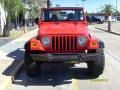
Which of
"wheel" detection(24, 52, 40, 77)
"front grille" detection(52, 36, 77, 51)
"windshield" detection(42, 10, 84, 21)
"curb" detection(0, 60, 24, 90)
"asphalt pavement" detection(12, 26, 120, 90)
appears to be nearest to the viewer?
"curb" detection(0, 60, 24, 90)

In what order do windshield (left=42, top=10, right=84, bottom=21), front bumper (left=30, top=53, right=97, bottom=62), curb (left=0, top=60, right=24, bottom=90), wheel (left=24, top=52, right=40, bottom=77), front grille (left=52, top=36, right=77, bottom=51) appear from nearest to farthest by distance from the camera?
curb (left=0, top=60, right=24, bottom=90) → front bumper (left=30, top=53, right=97, bottom=62) → front grille (left=52, top=36, right=77, bottom=51) → wheel (left=24, top=52, right=40, bottom=77) → windshield (left=42, top=10, right=84, bottom=21)

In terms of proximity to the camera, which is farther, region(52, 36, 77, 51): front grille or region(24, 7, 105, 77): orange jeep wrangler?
region(52, 36, 77, 51): front grille

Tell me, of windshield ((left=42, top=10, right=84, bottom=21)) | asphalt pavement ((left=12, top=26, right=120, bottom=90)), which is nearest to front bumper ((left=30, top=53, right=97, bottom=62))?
asphalt pavement ((left=12, top=26, right=120, bottom=90))

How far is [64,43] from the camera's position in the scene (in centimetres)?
1176

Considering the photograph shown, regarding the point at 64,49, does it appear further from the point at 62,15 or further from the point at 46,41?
the point at 62,15

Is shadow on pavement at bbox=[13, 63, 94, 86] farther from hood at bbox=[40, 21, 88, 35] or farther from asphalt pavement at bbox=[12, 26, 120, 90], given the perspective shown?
hood at bbox=[40, 21, 88, 35]

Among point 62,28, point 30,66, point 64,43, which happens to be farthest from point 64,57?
point 62,28

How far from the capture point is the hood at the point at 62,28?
12070 mm

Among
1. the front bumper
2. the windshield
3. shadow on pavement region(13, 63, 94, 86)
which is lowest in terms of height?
shadow on pavement region(13, 63, 94, 86)

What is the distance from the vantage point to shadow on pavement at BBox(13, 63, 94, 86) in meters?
11.7

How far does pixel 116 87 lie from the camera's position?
1086cm

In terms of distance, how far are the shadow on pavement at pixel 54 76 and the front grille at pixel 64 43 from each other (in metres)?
0.93

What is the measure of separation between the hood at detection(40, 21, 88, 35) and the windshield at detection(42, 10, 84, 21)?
360 mm

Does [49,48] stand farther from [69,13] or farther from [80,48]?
[69,13]
